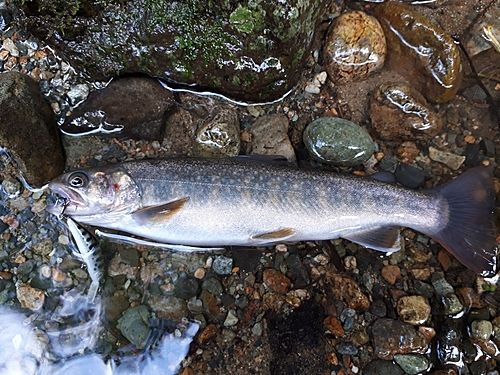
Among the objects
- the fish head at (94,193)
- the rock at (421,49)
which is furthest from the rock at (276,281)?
the rock at (421,49)

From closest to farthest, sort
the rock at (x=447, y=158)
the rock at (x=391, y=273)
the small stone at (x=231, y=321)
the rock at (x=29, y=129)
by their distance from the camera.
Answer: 1. the rock at (x=29, y=129)
2. the small stone at (x=231, y=321)
3. the rock at (x=391, y=273)
4. the rock at (x=447, y=158)

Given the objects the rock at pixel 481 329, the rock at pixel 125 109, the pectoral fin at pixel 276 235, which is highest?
the rock at pixel 125 109

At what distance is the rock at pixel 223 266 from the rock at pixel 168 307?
0.39 metres

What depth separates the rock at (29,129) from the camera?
3967 millimetres

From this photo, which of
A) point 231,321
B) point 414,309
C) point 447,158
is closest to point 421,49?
point 447,158

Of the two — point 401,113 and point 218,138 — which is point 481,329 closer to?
point 401,113

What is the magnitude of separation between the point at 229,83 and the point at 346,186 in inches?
51.8

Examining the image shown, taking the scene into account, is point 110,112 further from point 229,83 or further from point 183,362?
→ point 183,362

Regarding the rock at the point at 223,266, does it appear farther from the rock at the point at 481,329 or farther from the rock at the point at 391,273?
the rock at the point at 481,329

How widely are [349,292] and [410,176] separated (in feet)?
3.90

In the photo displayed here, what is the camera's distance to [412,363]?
4.06m

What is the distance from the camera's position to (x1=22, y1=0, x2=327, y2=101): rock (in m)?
4.01

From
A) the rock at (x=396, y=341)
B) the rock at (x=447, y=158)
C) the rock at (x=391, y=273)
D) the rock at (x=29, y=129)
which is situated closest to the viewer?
the rock at (x=29, y=129)

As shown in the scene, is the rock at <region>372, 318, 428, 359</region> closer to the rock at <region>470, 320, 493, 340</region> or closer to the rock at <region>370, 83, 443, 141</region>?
the rock at <region>470, 320, 493, 340</region>
